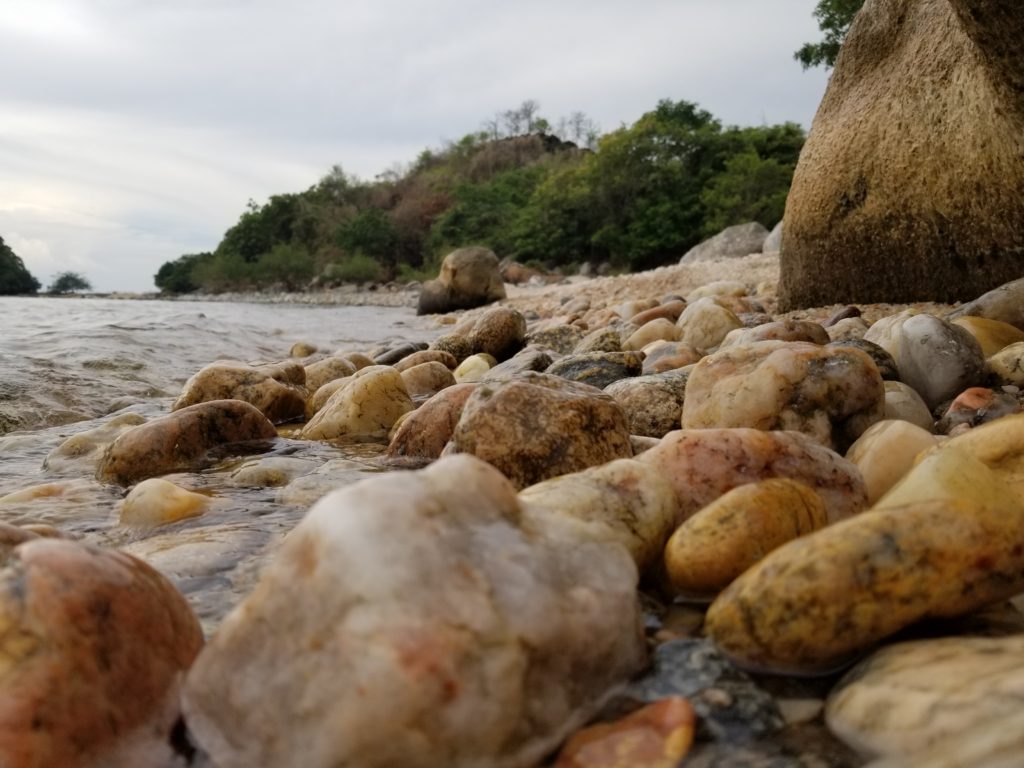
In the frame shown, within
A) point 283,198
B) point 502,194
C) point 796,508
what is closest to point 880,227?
point 796,508

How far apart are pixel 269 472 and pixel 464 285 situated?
19.5 metres

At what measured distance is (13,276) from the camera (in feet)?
193

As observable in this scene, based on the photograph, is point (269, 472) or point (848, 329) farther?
point (848, 329)

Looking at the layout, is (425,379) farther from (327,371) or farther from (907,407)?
(907,407)

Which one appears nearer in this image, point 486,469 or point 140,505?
point 486,469

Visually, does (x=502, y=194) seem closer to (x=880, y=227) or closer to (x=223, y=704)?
(x=880, y=227)

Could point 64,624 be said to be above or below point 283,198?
below

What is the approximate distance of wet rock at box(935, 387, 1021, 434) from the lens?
2.80 metres

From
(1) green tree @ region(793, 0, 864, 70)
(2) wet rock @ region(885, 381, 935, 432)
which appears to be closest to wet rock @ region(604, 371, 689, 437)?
(2) wet rock @ region(885, 381, 935, 432)

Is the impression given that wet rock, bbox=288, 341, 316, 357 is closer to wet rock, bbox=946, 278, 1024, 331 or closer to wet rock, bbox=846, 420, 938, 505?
wet rock, bbox=946, 278, 1024, 331

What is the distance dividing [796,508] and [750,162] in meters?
28.6

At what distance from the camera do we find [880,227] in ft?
18.6

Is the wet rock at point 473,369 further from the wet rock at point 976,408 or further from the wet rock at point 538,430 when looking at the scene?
the wet rock at point 976,408

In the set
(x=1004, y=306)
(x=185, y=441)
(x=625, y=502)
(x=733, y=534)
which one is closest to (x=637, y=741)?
(x=733, y=534)
